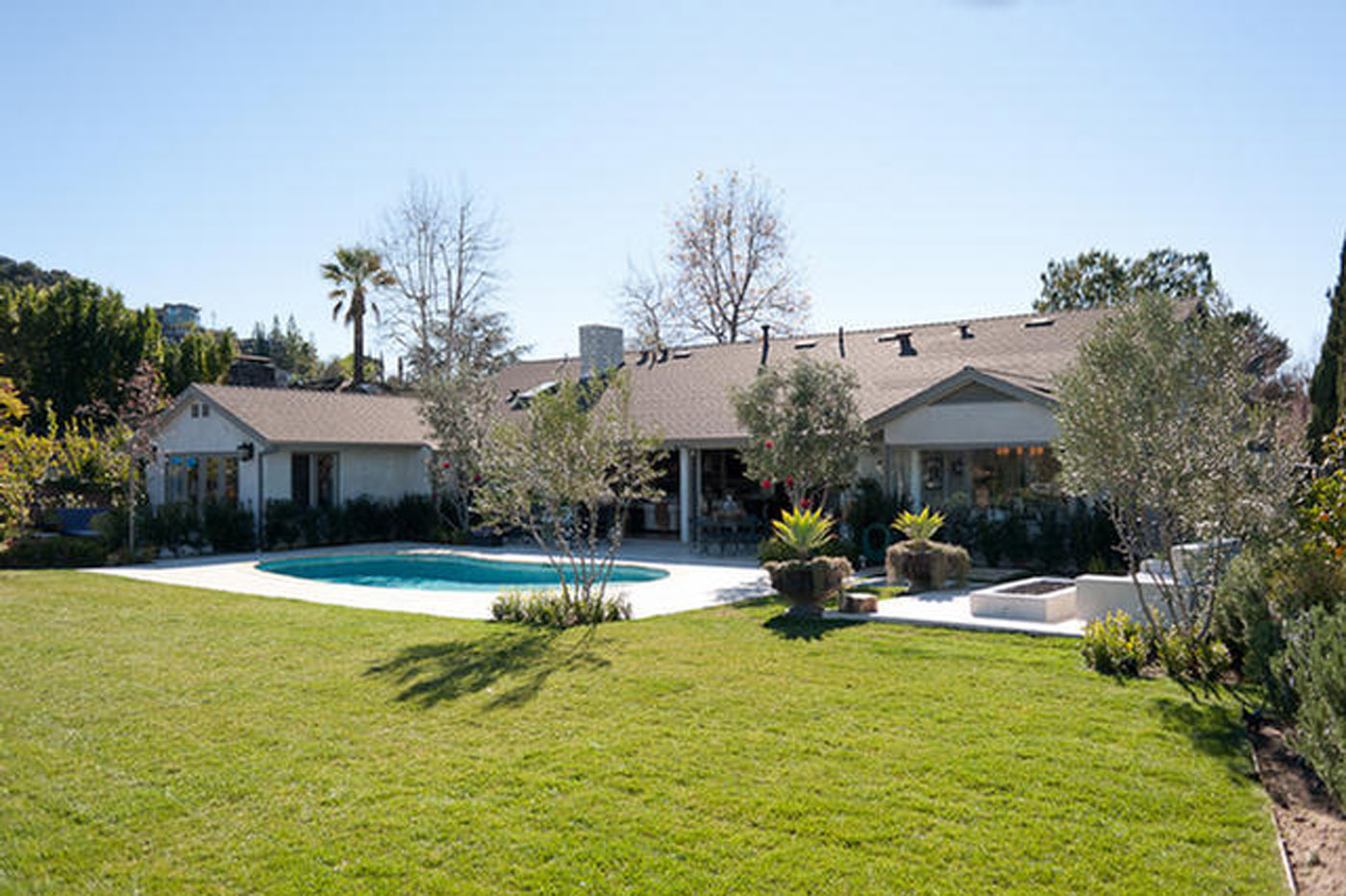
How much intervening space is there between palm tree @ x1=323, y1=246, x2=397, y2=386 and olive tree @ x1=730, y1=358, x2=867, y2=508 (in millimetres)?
27568

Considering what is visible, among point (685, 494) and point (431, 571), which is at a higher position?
point (685, 494)

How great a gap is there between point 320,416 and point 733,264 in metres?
20.1

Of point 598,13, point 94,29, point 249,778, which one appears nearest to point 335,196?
point 94,29

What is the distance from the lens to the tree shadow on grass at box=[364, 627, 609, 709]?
8219 millimetres

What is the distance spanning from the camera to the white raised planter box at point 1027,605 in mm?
10992

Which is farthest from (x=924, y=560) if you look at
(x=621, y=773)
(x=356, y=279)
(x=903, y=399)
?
(x=356, y=279)

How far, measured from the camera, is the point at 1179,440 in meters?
8.45

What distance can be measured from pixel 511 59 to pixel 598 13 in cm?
246

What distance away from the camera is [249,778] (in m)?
6.02

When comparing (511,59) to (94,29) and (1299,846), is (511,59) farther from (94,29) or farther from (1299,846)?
(1299,846)

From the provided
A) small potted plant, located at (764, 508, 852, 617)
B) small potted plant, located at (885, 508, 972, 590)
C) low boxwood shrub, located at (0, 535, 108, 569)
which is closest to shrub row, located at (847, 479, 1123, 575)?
small potted plant, located at (885, 508, 972, 590)

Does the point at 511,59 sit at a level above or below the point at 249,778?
above

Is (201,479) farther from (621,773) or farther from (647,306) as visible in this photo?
(621,773)

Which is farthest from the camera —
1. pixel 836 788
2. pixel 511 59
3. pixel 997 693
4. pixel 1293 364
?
pixel 1293 364
